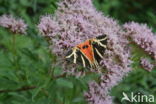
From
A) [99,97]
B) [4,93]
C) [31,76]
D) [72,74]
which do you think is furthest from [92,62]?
[4,93]

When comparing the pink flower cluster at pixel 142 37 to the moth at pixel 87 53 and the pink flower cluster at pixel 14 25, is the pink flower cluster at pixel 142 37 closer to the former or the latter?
the moth at pixel 87 53

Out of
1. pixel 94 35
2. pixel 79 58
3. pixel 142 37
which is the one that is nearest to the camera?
pixel 79 58

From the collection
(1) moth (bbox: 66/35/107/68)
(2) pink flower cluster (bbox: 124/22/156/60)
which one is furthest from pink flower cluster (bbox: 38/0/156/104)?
(1) moth (bbox: 66/35/107/68)

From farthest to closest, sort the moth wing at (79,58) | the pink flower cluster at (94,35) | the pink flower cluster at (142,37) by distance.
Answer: the pink flower cluster at (142,37), the pink flower cluster at (94,35), the moth wing at (79,58)

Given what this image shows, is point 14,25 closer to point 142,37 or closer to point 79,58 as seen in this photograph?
point 79,58

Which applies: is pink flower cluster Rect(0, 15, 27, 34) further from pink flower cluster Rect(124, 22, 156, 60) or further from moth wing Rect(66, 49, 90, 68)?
A: pink flower cluster Rect(124, 22, 156, 60)

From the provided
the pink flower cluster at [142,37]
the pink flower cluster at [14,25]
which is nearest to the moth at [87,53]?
the pink flower cluster at [142,37]

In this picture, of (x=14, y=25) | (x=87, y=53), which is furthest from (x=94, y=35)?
(x=14, y=25)

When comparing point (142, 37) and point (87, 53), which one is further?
point (142, 37)

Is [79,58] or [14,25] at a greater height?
[14,25]
